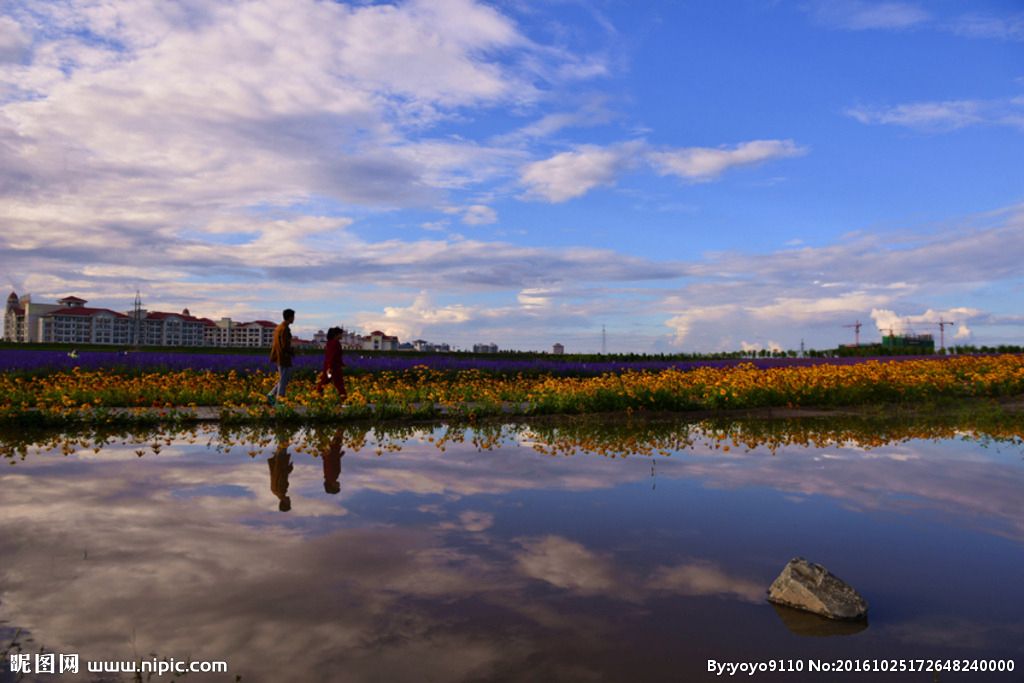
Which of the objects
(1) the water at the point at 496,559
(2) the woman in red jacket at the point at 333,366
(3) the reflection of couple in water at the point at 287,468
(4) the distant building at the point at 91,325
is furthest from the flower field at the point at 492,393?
(4) the distant building at the point at 91,325

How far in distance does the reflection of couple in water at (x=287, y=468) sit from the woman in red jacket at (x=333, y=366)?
11.0ft

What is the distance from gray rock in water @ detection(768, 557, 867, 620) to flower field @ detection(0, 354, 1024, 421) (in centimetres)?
940

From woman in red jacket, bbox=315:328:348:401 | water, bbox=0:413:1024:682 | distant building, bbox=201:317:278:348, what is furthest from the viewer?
distant building, bbox=201:317:278:348

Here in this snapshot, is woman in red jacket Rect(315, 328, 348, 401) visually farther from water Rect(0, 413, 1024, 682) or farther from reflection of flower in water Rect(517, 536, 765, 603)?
reflection of flower in water Rect(517, 536, 765, 603)

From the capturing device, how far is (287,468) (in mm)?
8422

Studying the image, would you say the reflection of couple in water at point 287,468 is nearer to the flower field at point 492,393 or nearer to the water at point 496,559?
the water at point 496,559

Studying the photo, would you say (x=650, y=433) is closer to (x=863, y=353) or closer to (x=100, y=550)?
(x=100, y=550)

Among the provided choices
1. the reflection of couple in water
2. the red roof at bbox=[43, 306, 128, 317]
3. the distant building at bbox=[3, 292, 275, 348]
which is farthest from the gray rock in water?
the red roof at bbox=[43, 306, 128, 317]

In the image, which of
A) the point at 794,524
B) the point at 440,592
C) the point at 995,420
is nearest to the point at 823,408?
the point at 995,420

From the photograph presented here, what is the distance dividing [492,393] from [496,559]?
10968mm

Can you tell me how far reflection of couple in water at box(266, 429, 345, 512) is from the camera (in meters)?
7.07

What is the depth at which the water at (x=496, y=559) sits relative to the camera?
3.66 meters

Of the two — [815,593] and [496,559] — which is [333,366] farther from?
[815,593]

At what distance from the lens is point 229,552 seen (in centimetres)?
514
